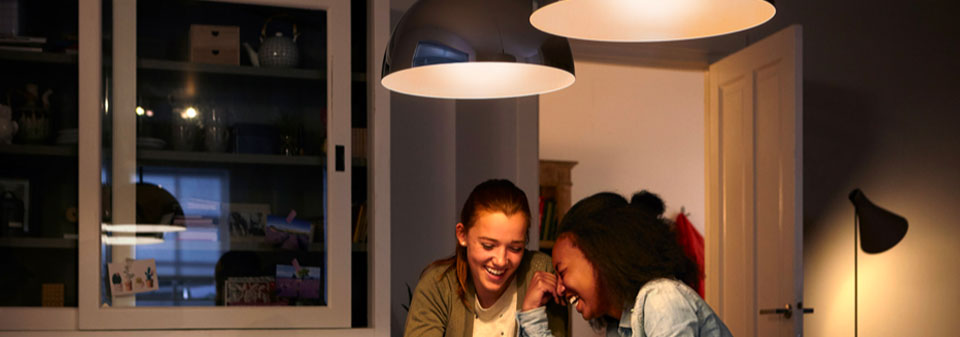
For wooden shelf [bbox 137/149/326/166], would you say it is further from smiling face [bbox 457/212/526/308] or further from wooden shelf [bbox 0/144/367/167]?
smiling face [bbox 457/212/526/308]

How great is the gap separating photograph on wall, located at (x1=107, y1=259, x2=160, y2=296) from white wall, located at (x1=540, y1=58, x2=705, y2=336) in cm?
368

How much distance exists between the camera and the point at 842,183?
12.6 feet

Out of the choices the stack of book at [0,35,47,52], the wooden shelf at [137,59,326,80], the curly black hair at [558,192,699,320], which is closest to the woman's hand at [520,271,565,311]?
the curly black hair at [558,192,699,320]

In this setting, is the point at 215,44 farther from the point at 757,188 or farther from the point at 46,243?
the point at 757,188

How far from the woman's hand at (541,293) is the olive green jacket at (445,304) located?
11 cm

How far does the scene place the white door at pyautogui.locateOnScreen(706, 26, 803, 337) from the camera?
3.13 m

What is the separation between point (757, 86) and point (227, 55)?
79.6 inches

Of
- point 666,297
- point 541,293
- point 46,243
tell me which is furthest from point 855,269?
point 46,243

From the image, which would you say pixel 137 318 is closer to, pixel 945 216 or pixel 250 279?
pixel 250 279

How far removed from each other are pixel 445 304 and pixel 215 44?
1.20m

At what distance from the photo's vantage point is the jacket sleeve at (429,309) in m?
1.92

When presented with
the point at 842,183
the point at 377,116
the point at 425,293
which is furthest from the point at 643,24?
the point at 842,183

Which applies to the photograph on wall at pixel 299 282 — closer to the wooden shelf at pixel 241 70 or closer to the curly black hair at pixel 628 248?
the wooden shelf at pixel 241 70

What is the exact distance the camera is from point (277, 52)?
269 centimetres
